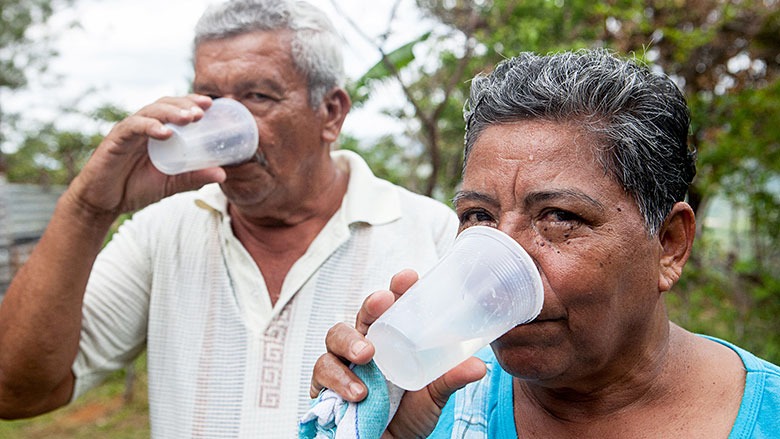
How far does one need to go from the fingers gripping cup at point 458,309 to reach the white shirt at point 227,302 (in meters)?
1.00

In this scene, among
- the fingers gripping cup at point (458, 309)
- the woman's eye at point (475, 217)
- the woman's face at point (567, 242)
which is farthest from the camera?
the woman's eye at point (475, 217)

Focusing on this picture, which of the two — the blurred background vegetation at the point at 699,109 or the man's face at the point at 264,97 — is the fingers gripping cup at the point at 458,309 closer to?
the man's face at the point at 264,97

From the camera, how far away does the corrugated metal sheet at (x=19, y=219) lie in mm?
A: 9086

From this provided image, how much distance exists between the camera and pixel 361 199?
2393mm

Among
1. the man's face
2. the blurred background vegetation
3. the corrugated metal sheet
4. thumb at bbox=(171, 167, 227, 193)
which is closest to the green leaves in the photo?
the blurred background vegetation

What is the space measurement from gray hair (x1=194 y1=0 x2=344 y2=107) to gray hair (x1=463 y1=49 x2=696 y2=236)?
3.46 ft

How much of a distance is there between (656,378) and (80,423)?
5.93 metres

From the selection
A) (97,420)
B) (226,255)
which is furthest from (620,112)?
(97,420)

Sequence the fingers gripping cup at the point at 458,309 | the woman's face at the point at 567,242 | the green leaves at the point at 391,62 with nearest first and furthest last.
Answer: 1. the fingers gripping cup at the point at 458,309
2. the woman's face at the point at 567,242
3. the green leaves at the point at 391,62

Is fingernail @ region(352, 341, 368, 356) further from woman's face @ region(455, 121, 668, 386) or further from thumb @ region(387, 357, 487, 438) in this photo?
woman's face @ region(455, 121, 668, 386)

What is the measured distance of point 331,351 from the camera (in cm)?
130

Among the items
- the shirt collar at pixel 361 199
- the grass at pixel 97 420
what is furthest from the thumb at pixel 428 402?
the grass at pixel 97 420

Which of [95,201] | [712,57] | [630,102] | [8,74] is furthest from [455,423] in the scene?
[8,74]

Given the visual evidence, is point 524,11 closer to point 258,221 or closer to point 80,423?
point 258,221
